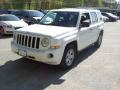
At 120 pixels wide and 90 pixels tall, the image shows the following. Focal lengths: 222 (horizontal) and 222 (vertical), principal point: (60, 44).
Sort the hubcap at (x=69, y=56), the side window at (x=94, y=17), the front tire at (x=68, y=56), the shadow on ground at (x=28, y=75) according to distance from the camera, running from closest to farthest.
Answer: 1. the shadow on ground at (x=28, y=75)
2. the front tire at (x=68, y=56)
3. the hubcap at (x=69, y=56)
4. the side window at (x=94, y=17)

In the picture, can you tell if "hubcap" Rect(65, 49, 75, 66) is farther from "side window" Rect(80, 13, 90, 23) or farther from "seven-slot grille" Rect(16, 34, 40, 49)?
"side window" Rect(80, 13, 90, 23)

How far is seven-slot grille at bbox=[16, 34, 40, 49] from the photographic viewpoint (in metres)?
6.25

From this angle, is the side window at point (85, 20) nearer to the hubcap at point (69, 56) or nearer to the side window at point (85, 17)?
the side window at point (85, 17)

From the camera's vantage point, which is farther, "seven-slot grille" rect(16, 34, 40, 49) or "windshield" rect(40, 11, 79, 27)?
"windshield" rect(40, 11, 79, 27)

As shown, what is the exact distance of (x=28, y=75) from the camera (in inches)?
245

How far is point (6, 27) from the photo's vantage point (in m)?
13.5

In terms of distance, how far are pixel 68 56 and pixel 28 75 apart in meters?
1.40

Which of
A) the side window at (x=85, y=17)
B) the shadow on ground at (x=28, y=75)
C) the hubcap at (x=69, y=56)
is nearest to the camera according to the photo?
the shadow on ground at (x=28, y=75)

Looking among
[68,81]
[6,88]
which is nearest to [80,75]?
[68,81]

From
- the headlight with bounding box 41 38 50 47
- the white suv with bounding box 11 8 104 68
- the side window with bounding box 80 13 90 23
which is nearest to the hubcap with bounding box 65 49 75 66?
the white suv with bounding box 11 8 104 68

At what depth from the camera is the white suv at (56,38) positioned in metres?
6.12

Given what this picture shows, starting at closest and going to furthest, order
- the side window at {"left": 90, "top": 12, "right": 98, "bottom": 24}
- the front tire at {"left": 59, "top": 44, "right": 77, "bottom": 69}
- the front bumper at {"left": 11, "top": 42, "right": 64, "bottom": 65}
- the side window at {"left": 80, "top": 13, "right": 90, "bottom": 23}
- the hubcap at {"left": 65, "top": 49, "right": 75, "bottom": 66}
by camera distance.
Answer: the front bumper at {"left": 11, "top": 42, "right": 64, "bottom": 65} → the front tire at {"left": 59, "top": 44, "right": 77, "bottom": 69} → the hubcap at {"left": 65, "top": 49, "right": 75, "bottom": 66} → the side window at {"left": 80, "top": 13, "right": 90, "bottom": 23} → the side window at {"left": 90, "top": 12, "right": 98, "bottom": 24}

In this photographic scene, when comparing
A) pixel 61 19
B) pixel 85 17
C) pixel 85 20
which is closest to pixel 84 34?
pixel 85 20

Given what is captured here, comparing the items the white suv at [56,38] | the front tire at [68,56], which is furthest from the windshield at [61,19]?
the front tire at [68,56]
